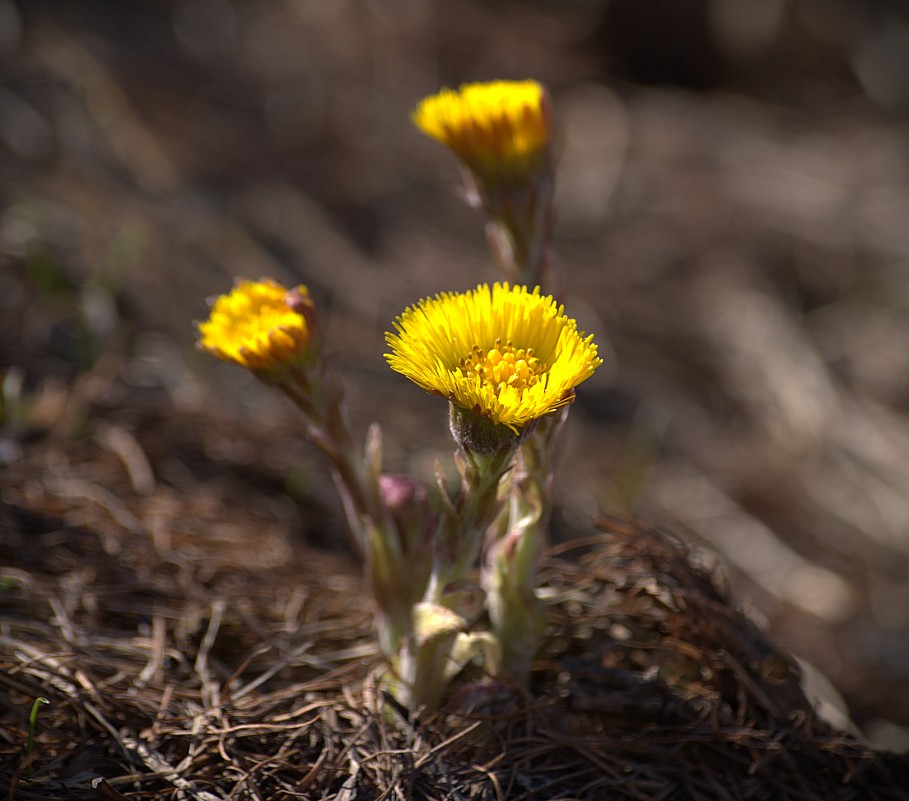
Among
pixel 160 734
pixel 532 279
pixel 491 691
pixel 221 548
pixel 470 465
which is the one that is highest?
pixel 532 279

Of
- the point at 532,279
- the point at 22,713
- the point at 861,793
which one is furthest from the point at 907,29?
the point at 22,713

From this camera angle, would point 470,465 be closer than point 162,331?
Yes

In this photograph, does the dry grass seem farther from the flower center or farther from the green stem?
the flower center

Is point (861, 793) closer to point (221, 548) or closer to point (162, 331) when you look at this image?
point (221, 548)

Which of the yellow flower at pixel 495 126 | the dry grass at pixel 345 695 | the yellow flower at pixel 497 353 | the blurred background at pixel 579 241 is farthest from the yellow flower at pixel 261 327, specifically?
the blurred background at pixel 579 241

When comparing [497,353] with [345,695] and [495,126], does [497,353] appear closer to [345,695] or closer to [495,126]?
[495,126]

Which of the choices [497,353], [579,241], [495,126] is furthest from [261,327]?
[579,241]

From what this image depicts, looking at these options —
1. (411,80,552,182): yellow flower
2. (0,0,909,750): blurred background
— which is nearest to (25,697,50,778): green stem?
(0,0,909,750): blurred background

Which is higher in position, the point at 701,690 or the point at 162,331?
the point at 701,690
